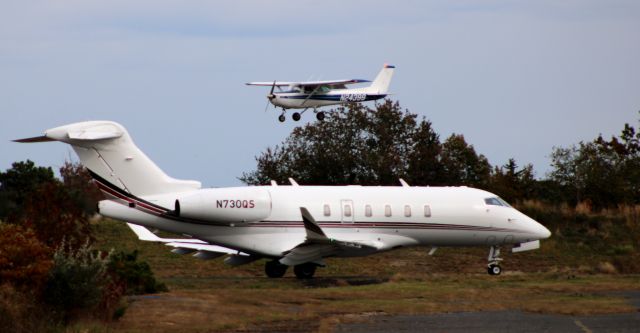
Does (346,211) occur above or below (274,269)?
above

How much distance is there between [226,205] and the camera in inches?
1217

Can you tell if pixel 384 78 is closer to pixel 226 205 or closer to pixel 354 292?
pixel 226 205

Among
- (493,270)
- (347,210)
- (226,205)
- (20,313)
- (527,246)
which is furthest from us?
(527,246)

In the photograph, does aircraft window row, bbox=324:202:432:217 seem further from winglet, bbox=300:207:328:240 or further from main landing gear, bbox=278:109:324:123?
main landing gear, bbox=278:109:324:123

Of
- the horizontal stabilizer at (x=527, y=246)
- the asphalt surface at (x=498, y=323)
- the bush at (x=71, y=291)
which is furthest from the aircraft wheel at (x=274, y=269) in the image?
the bush at (x=71, y=291)

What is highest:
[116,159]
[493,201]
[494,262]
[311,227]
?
[116,159]

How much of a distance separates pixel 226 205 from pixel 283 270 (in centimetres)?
361

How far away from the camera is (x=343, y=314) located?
22.1m

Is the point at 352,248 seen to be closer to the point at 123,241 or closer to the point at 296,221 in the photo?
the point at 296,221

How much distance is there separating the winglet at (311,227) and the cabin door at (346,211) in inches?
80.0

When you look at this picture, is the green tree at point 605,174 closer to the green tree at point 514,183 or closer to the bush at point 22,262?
the green tree at point 514,183

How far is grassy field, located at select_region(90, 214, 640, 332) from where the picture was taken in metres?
21.0

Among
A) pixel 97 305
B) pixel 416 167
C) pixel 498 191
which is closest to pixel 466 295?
pixel 97 305

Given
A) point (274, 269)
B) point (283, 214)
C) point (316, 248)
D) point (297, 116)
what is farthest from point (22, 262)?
point (297, 116)
